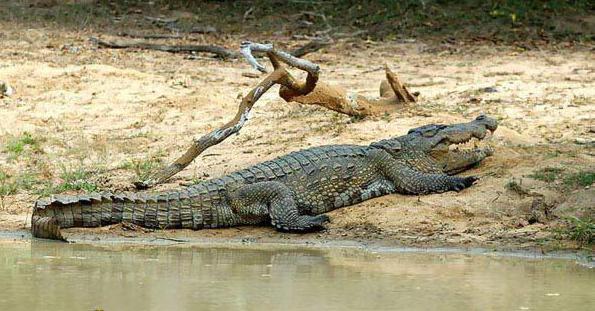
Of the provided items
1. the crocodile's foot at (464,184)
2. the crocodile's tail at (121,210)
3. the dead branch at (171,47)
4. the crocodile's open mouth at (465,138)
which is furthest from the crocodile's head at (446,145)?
the dead branch at (171,47)

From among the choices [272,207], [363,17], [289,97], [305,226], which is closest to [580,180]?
[305,226]

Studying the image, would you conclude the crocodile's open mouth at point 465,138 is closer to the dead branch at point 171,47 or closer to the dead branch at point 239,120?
the dead branch at point 239,120

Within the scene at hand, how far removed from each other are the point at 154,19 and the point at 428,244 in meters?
9.56

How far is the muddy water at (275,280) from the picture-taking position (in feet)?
18.6

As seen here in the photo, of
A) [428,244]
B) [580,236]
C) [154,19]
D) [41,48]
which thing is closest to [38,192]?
[428,244]

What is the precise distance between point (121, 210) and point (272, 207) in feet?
3.57

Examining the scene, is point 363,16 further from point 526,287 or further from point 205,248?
point 526,287

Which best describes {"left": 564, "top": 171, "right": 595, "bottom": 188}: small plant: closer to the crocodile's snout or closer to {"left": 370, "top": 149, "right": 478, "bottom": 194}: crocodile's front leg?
{"left": 370, "top": 149, "right": 478, "bottom": 194}: crocodile's front leg

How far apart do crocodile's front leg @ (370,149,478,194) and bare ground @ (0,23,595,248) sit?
0.10 meters

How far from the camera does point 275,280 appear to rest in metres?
6.39

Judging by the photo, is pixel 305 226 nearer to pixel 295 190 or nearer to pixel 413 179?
pixel 295 190

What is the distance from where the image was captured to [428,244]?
7758 millimetres

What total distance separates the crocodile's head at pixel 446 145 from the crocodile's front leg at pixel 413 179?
6.3 inches

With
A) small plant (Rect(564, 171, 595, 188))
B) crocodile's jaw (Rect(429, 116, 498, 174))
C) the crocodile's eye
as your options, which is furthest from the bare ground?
the crocodile's eye
